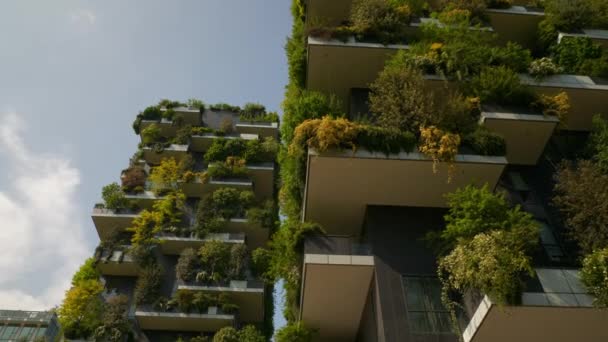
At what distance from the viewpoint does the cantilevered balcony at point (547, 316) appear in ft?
27.6

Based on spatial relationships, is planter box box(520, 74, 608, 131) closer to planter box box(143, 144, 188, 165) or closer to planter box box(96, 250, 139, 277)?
planter box box(96, 250, 139, 277)

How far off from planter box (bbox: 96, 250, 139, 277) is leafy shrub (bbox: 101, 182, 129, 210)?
320 cm

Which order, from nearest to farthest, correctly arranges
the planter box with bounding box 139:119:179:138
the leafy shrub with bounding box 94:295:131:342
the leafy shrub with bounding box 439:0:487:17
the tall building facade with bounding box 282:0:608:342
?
the tall building facade with bounding box 282:0:608:342
the leafy shrub with bounding box 439:0:487:17
the leafy shrub with bounding box 94:295:131:342
the planter box with bounding box 139:119:179:138

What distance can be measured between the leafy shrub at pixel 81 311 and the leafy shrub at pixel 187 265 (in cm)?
436

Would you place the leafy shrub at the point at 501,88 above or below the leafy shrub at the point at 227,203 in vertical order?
below

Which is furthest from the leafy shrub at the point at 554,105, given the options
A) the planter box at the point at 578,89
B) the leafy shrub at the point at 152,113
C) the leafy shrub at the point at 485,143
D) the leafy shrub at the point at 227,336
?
the leafy shrub at the point at 152,113

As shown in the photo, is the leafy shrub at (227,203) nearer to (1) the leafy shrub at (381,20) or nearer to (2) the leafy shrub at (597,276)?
(1) the leafy shrub at (381,20)

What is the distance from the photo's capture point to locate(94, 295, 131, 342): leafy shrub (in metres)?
21.6

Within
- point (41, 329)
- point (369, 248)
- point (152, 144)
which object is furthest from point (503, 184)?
point (41, 329)

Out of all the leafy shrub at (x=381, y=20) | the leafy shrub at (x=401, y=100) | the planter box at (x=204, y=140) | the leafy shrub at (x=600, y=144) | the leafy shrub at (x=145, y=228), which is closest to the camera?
the leafy shrub at (x=600, y=144)

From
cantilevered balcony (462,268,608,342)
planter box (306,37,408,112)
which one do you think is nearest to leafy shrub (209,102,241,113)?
planter box (306,37,408,112)

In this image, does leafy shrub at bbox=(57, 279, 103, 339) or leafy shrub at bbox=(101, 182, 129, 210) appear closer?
leafy shrub at bbox=(57, 279, 103, 339)

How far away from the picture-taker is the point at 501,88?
13641mm

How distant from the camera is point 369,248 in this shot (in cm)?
1199
